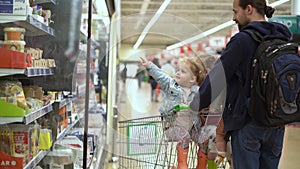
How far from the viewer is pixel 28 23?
1.90 m

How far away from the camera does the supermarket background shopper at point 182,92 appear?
7.57 ft

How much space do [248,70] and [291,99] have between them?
0.25 meters

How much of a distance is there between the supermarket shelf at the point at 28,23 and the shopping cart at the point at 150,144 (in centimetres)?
77

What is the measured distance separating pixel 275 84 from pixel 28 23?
1.18m

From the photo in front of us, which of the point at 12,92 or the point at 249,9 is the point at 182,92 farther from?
the point at 12,92

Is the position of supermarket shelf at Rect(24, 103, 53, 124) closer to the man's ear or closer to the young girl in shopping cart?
the young girl in shopping cart

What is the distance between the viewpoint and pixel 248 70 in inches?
78.8

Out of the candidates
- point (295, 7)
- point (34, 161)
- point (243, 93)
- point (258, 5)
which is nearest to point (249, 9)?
point (258, 5)

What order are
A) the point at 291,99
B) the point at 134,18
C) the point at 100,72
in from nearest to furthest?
the point at 291,99
the point at 134,18
the point at 100,72

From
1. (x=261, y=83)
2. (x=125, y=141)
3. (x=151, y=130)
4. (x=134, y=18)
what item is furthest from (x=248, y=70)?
(x=134, y=18)

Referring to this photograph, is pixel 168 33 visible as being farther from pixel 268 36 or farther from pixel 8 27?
pixel 8 27

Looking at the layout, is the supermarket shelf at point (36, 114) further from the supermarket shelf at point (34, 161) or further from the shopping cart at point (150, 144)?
the shopping cart at point (150, 144)

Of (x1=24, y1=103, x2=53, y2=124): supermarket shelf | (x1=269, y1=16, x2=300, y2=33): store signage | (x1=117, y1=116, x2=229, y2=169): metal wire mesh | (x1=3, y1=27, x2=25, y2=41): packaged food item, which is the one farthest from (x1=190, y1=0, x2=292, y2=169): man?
(x1=269, y1=16, x2=300, y2=33): store signage

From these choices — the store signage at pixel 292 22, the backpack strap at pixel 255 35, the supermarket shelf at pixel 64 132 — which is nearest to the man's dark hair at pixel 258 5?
the backpack strap at pixel 255 35
